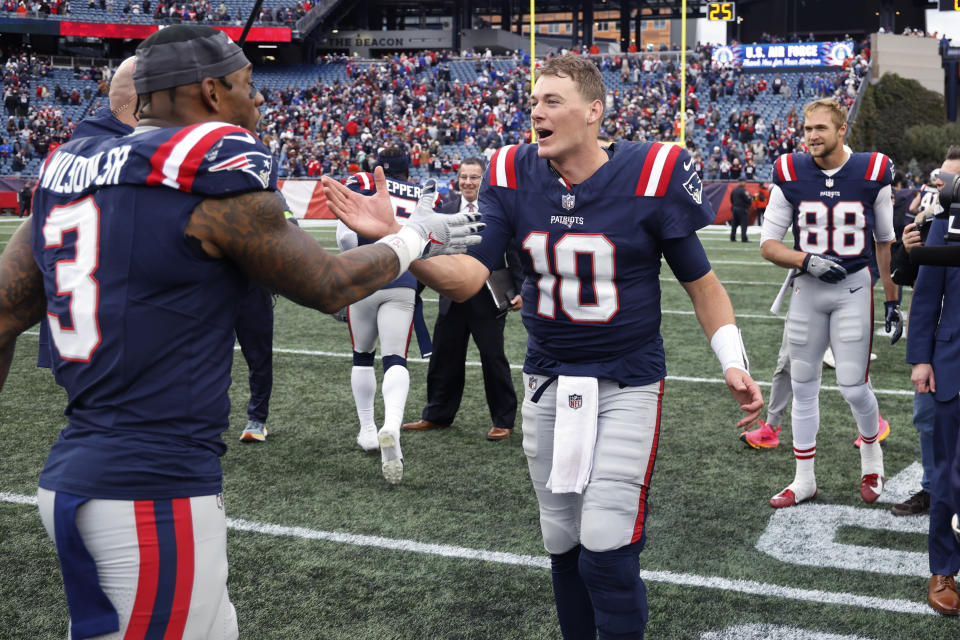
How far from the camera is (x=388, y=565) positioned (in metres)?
4.07

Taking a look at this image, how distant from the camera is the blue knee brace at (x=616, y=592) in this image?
2.72m

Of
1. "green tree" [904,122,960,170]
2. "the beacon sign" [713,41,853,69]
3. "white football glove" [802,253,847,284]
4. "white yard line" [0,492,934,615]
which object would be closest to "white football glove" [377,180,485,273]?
"white yard line" [0,492,934,615]

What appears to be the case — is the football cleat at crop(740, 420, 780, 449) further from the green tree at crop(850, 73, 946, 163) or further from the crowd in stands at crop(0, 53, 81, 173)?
the green tree at crop(850, 73, 946, 163)

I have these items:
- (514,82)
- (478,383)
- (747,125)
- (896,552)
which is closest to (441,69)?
(514,82)

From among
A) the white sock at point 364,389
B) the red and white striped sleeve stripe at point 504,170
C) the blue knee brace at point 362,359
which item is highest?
the red and white striped sleeve stripe at point 504,170

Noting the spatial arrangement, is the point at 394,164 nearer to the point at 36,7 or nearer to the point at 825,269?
the point at 825,269

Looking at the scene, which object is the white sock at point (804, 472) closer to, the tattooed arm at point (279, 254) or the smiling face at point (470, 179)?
the smiling face at point (470, 179)

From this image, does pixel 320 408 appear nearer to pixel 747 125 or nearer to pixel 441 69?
pixel 747 125

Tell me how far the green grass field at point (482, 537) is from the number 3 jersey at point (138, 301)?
1746 millimetres

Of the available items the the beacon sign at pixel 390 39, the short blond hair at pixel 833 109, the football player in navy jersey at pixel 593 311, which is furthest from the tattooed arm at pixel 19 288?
the the beacon sign at pixel 390 39

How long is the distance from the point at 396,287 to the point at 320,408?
5.60ft

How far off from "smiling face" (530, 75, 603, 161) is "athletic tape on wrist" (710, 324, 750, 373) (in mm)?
731

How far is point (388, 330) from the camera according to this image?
5.62 metres

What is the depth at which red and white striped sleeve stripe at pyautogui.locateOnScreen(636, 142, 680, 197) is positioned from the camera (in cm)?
286
